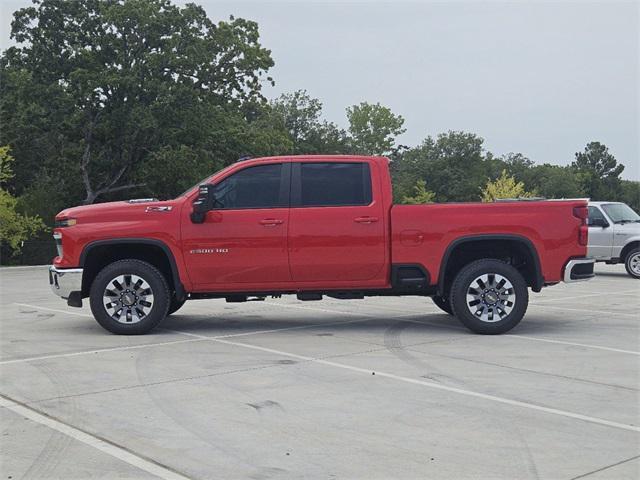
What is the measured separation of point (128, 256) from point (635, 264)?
13425 mm

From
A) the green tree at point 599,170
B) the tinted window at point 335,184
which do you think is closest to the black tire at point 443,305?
the tinted window at point 335,184

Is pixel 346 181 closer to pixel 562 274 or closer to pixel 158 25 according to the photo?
pixel 562 274

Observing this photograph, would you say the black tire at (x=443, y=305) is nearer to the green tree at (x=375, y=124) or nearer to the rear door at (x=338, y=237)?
the rear door at (x=338, y=237)

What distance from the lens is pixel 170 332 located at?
1019 centimetres

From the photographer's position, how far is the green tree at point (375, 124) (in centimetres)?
10716

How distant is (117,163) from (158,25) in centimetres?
659

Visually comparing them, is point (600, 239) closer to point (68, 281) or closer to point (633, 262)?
point (633, 262)

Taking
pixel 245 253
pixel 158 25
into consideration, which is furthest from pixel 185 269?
pixel 158 25

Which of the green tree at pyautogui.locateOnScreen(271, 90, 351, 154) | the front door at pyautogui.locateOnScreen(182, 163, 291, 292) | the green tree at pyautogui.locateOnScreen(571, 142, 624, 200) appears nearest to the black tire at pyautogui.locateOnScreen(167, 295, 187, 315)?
the front door at pyautogui.locateOnScreen(182, 163, 291, 292)

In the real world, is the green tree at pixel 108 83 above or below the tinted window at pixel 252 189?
above

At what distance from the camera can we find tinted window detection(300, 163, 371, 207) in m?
9.84

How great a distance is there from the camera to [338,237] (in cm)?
969

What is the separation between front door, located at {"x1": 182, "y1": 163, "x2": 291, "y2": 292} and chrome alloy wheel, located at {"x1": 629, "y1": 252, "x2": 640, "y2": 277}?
1225cm

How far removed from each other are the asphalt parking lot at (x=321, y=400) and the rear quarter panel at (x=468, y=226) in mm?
1034
